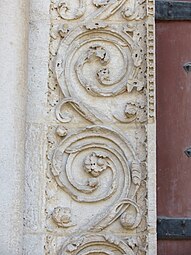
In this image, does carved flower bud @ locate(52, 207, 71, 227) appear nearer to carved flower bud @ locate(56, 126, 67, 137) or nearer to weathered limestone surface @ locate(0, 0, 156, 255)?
weathered limestone surface @ locate(0, 0, 156, 255)

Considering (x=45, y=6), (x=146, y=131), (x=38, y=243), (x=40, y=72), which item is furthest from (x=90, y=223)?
(x=45, y=6)

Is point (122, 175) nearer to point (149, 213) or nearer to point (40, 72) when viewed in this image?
point (149, 213)

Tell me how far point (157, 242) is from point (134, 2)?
2.98 feet

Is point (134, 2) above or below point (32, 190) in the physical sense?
above

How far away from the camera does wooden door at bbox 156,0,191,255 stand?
3.01 m

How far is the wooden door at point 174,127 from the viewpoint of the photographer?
9.87 ft

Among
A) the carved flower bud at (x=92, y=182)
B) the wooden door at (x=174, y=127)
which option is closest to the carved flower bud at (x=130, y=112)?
the wooden door at (x=174, y=127)

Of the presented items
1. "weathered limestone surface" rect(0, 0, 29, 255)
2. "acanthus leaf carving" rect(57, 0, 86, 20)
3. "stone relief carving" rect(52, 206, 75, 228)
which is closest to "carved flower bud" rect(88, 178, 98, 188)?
"stone relief carving" rect(52, 206, 75, 228)

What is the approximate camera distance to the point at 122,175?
2941mm

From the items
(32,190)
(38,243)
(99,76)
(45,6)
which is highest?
(45,6)

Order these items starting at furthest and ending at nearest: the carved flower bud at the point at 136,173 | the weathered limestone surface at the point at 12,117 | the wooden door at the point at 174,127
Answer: the wooden door at the point at 174,127, the carved flower bud at the point at 136,173, the weathered limestone surface at the point at 12,117

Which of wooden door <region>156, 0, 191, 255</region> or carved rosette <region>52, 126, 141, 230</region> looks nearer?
carved rosette <region>52, 126, 141, 230</region>

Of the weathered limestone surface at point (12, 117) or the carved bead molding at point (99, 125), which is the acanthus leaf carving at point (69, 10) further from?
the weathered limestone surface at point (12, 117)

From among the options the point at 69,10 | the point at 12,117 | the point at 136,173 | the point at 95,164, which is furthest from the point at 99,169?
the point at 69,10
